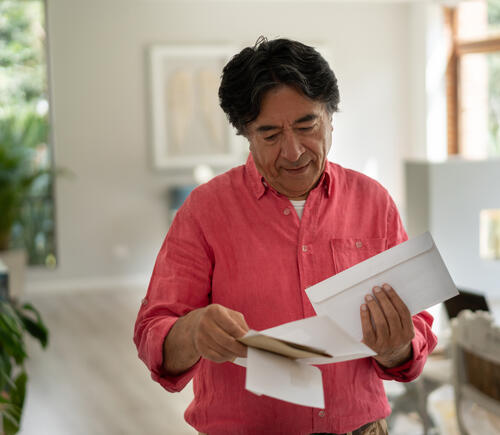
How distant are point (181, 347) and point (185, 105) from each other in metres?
6.23

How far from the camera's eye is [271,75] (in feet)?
3.78

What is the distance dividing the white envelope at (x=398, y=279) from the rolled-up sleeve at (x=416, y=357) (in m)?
0.16

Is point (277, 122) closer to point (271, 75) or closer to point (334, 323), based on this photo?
point (271, 75)

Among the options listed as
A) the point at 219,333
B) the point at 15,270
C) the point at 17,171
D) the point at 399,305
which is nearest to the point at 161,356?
the point at 219,333

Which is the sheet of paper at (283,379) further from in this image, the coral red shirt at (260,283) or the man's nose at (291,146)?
the man's nose at (291,146)

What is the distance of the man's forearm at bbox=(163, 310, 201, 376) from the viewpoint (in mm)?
1062

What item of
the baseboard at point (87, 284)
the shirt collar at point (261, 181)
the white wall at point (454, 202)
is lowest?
the baseboard at point (87, 284)

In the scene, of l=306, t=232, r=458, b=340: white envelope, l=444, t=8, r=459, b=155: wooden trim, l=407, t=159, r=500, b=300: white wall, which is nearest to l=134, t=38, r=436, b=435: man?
l=306, t=232, r=458, b=340: white envelope

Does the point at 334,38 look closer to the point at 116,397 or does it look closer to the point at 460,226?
the point at 460,226

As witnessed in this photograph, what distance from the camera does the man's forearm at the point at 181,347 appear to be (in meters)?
1.06

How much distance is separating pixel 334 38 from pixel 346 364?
22.0 ft

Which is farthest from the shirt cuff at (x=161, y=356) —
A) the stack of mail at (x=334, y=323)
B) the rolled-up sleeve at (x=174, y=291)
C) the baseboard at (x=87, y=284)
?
the baseboard at (x=87, y=284)

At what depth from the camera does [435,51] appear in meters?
7.43

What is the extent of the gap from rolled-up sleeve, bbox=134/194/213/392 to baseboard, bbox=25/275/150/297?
19.4 ft
